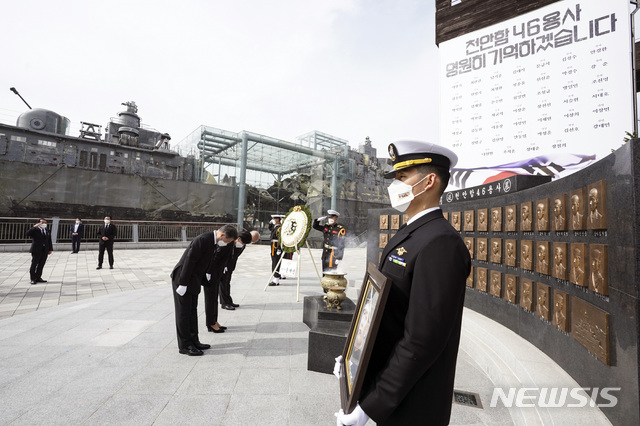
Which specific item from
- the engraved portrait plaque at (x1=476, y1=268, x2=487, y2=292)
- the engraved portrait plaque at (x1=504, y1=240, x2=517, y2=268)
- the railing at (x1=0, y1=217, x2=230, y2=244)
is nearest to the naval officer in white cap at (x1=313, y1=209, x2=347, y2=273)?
the engraved portrait plaque at (x1=476, y1=268, x2=487, y2=292)

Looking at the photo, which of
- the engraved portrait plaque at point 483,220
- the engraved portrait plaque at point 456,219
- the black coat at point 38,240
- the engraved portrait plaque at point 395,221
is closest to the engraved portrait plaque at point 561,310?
the engraved portrait plaque at point 483,220

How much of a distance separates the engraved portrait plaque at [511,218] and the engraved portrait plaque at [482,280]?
1037mm

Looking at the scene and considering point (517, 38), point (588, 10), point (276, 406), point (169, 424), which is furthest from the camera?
point (517, 38)

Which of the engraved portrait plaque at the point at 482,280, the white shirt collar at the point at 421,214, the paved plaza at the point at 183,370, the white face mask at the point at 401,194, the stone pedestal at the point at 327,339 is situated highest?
the white face mask at the point at 401,194

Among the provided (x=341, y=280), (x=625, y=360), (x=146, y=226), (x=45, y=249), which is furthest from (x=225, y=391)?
(x=146, y=226)

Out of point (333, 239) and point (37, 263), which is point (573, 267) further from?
point (37, 263)

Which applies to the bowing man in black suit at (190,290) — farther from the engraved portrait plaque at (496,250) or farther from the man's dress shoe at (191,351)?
the engraved portrait plaque at (496,250)

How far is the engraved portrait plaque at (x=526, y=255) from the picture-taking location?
4.11 meters

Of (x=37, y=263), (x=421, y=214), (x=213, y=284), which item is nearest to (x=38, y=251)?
(x=37, y=263)

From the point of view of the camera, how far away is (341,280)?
14.2 ft

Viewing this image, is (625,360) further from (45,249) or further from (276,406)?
(45,249)

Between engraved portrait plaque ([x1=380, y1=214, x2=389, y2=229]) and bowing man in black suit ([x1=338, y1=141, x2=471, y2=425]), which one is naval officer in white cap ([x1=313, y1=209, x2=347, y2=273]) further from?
bowing man in black suit ([x1=338, y1=141, x2=471, y2=425])

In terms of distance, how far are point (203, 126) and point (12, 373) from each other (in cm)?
2591

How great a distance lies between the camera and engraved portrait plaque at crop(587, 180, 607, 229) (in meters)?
2.57
